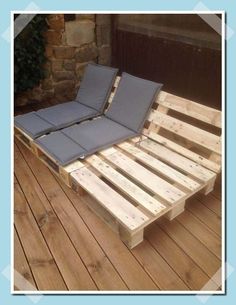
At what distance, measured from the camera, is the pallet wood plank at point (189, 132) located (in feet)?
8.63

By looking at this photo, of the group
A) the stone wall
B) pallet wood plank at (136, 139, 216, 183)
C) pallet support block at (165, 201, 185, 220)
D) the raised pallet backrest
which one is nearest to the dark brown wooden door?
the stone wall

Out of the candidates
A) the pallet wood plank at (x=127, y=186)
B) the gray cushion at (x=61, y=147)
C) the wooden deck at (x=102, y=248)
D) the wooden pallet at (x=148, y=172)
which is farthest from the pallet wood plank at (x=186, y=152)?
the gray cushion at (x=61, y=147)

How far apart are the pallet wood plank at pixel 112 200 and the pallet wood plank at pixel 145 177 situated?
26 cm

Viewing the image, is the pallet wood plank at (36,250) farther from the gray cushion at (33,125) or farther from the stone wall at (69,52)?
the stone wall at (69,52)

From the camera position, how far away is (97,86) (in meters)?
3.64

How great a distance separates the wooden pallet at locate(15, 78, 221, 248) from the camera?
84.7 inches

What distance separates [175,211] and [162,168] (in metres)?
0.43

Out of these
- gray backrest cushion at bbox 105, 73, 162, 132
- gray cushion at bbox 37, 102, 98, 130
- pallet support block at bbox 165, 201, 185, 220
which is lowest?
pallet support block at bbox 165, 201, 185, 220

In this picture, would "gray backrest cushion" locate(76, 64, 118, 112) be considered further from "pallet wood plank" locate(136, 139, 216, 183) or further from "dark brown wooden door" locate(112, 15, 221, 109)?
"pallet wood plank" locate(136, 139, 216, 183)

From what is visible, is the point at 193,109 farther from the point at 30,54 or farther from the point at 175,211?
the point at 30,54

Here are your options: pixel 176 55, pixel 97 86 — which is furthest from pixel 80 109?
pixel 176 55

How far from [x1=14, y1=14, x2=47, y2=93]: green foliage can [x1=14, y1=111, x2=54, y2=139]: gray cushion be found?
3.08 ft

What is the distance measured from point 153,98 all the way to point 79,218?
1452mm
